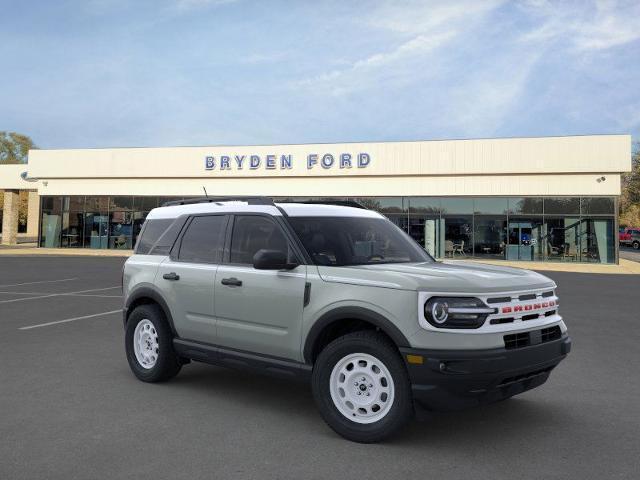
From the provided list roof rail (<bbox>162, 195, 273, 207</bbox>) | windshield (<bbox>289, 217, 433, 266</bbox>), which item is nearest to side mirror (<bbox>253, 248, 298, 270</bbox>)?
windshield (<bbox>289, 217, 433, 266</bbox>)

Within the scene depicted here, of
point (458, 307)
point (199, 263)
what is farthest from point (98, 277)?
point (458, 307)

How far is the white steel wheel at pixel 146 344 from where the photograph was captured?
5906mm

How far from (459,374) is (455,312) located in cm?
42

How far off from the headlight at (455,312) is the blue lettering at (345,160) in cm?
3084

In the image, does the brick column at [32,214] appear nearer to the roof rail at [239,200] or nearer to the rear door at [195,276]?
the roof rail at [239,200]

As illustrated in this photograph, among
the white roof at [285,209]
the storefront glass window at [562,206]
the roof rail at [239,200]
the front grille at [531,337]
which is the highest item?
the storefront glass window at [562,206]

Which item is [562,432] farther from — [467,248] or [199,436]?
[467,248]

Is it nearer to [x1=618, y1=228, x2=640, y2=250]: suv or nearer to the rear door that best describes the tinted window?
the rear door

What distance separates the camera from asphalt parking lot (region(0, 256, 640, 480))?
3689 millimetres

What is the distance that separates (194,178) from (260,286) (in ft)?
110

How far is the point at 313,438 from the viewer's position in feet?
14.0

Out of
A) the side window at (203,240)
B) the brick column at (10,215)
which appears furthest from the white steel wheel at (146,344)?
the brick column at (10,215)

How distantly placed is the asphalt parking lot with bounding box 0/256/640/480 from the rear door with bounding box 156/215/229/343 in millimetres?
681

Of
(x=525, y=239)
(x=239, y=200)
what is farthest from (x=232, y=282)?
(x=525, y=239)
